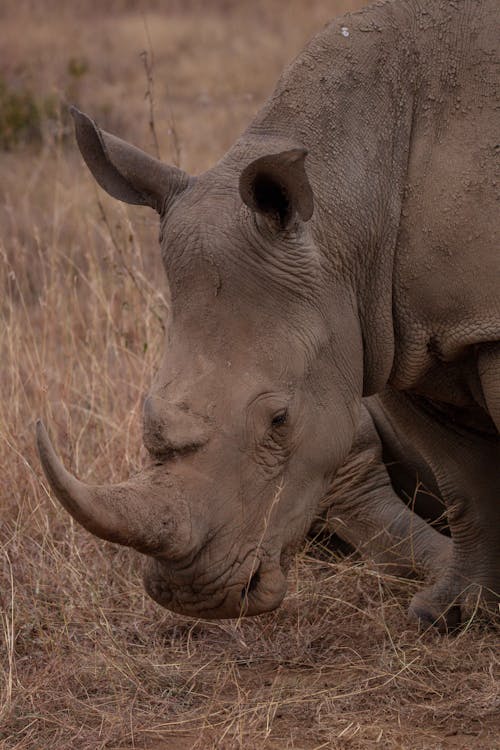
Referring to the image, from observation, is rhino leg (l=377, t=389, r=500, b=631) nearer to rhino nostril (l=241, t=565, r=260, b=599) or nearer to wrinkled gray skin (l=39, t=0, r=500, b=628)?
wrinkled gray skin (l=39, t=0, r=500, b=628)

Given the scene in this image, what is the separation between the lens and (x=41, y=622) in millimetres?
5133

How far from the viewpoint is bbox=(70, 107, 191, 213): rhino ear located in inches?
166

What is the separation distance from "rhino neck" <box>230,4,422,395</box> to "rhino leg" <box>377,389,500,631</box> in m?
0.75

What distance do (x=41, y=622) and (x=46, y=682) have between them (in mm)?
526

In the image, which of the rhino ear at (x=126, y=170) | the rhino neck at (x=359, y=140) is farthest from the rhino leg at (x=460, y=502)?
the rhino ear at (x=126, y=170)

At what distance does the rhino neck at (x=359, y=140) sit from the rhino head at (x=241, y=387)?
0.19ft

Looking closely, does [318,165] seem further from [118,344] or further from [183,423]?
[118,344]

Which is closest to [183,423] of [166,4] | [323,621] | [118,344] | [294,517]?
[294,517]

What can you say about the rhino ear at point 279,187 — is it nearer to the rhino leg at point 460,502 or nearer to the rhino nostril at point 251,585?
the rhino nostril at point 251,585

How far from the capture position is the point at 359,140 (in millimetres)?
4207

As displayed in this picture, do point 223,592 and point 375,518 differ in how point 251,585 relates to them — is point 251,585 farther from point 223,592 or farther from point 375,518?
point 375,518

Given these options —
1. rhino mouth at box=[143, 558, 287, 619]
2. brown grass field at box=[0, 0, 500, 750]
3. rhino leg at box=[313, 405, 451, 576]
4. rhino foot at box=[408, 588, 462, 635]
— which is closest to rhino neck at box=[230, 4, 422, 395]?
rhino mouth at box=[143, 558, 287, 619]

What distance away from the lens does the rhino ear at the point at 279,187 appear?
3.78 meters

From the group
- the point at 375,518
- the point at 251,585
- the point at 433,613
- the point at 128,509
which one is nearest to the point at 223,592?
the point at 251,585
